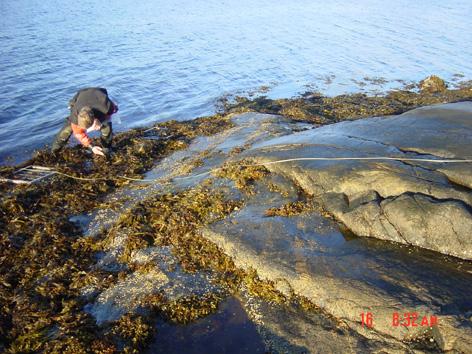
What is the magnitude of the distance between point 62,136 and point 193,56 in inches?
640

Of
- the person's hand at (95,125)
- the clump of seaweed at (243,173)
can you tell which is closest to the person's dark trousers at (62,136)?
the person's hand at (95,125)

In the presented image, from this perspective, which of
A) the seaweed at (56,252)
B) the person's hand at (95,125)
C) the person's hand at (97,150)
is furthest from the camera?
the person's hand at (97,150)

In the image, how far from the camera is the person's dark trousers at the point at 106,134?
35.4ft

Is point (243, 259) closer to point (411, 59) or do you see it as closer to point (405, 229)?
point (405, 229)

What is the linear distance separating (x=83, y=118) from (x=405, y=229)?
7.29 m

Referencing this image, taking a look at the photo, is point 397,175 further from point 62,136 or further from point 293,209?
point 62,136

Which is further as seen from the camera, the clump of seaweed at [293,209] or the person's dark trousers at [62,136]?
the person's dark trousers at [62,136]

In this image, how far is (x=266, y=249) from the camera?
20.0 ft

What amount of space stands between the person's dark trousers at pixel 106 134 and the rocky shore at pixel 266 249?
1.58 meters

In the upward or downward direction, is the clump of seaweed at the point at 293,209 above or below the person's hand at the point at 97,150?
above

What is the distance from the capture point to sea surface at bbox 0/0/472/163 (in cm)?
1689

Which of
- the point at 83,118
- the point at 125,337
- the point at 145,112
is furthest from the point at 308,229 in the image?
the point at 145,112
